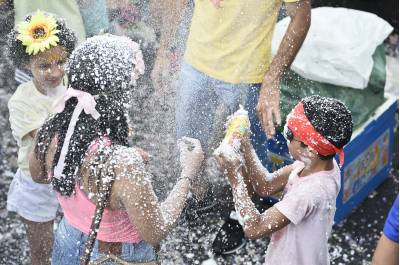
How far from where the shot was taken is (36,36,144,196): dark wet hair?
7.63ft

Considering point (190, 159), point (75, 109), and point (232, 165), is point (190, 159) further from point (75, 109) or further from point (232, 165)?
point (75, 109)

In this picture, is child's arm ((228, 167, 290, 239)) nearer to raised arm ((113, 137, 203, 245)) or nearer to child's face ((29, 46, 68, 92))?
raised arm ((113, 137, 203, 245))

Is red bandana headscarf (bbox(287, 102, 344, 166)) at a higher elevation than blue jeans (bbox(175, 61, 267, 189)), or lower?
higher

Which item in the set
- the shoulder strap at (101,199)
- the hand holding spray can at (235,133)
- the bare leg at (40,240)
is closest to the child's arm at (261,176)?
the hand holding spray can at (235,133)

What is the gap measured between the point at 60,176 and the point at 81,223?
0.68ft

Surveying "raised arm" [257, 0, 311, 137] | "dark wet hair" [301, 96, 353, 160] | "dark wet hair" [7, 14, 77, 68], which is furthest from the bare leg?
"dark wet hair" [301, 96, 353, 160]

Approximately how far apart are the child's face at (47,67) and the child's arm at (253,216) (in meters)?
0.93

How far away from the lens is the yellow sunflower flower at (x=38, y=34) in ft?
9.67

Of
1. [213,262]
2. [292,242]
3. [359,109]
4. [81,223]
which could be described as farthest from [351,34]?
[81,223]

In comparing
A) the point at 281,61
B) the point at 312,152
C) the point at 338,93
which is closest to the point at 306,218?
the point at 312,152

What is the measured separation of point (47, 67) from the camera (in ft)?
9.89

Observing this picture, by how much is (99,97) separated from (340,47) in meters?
1.82

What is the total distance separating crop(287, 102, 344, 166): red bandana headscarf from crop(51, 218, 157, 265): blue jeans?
684 mm

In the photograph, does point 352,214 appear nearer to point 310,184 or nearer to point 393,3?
point 310,184
